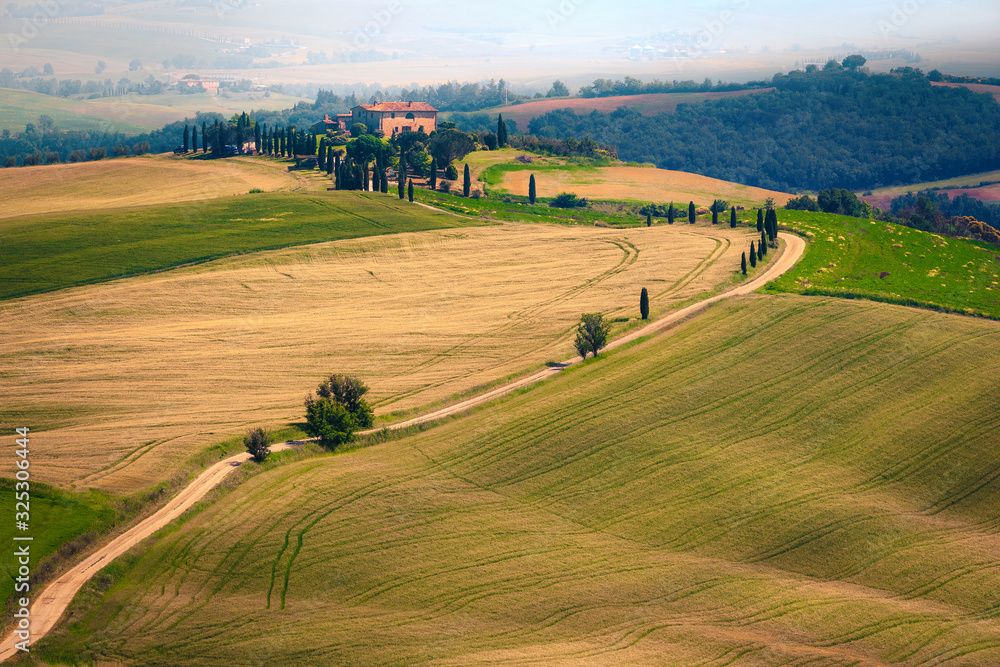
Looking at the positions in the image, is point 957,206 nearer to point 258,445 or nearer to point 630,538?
point 630,538

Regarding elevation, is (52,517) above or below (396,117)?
below

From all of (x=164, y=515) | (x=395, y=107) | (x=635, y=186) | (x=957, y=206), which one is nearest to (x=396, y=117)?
(x=395, y=107)

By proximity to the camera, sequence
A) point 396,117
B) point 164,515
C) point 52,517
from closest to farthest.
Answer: point 52,517, point 164,515, point 396,117

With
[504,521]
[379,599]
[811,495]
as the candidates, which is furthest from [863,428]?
[379,599]

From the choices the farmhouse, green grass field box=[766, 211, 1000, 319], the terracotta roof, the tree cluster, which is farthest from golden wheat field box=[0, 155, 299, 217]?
green grass field box=[766, 211, 1000, 319]

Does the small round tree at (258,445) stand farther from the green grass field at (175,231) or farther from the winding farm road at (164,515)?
the green grass field at (175,231)

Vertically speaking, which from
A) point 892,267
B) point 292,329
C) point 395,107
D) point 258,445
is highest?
point 395,107
